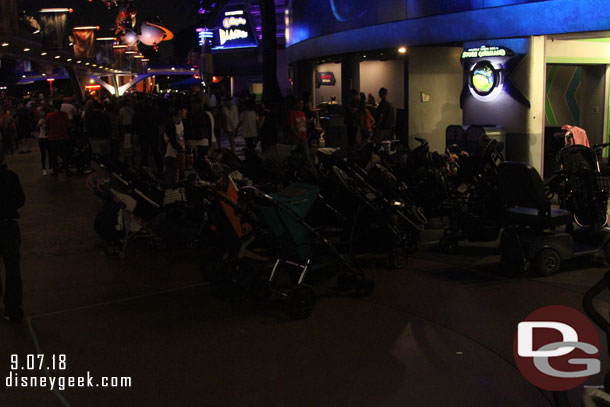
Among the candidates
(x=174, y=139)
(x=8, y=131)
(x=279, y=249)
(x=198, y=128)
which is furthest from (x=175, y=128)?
(x=8, y=131)

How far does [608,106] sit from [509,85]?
11.8 ft

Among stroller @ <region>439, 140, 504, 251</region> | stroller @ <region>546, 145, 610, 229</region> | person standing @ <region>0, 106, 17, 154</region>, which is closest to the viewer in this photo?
stroller @ <region>546, 145, 610, 229</region>

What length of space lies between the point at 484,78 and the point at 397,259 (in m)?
8.43

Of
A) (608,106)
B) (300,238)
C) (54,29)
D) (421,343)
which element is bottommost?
(421,343)

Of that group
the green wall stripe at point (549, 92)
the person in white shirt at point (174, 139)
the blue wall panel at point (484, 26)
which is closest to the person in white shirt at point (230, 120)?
the blue wall panel at point (484, 26)

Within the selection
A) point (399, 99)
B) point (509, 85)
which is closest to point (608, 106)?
point (509, 85)

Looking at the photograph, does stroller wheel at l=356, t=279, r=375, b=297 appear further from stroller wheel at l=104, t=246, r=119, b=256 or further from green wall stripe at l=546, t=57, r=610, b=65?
green wall stripe at l=546, t=57, r=610, b=65

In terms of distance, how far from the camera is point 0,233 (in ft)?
21.1

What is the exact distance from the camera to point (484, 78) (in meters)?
15.3

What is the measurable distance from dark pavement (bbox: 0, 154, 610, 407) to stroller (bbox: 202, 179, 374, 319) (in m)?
0.23

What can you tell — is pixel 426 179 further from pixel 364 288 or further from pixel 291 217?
pixel 291 217

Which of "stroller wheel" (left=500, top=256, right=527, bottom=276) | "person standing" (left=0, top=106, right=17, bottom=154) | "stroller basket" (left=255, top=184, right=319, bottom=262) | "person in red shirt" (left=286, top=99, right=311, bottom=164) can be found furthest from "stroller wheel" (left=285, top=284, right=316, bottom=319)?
"person standing" (left=0, top=106, right=17, bottom=154)

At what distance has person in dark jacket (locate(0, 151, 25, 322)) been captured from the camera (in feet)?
21.0

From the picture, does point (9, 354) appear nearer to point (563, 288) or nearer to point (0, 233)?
point (0, 233)
